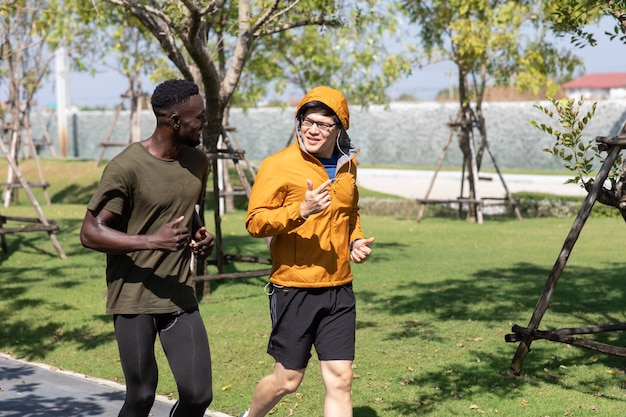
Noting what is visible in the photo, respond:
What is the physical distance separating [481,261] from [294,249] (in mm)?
9229

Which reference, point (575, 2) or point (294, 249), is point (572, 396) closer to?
point (294, 249)

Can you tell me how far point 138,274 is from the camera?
4.36 metres

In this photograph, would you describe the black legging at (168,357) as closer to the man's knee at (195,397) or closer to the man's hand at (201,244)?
the man's knee at (195,397)

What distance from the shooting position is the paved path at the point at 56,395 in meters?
6.18

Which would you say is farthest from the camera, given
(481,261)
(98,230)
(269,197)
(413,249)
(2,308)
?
(413,249)

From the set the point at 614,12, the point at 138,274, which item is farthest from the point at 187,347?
the point at 614,12

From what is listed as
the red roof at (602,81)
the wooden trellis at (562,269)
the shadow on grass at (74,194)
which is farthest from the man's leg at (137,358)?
the red roof at (602,81)

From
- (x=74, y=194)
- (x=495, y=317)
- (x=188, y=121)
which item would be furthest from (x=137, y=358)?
(x=74, y=194)

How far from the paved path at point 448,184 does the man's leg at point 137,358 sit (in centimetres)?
2175

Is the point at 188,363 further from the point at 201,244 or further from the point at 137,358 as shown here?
the point at 201,244

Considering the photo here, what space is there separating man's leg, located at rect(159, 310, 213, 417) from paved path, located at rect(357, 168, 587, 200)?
2167 cm

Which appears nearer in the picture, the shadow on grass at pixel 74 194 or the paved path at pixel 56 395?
the paved path at pixel 56 395

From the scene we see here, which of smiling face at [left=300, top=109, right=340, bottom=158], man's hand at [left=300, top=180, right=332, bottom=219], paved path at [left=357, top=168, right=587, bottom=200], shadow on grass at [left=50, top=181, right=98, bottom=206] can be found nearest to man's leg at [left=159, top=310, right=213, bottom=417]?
man's hand at [left=300, top=180, right=332, bottom=219]

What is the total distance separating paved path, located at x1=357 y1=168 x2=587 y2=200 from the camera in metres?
27.4
